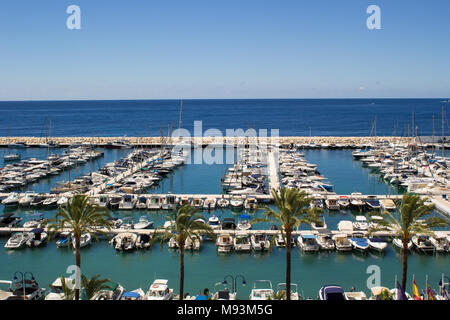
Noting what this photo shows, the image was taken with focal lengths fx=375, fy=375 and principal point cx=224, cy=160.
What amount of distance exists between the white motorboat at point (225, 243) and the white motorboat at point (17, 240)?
18352 millimetres

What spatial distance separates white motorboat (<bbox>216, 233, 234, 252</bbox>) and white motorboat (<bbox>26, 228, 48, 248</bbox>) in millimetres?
16952

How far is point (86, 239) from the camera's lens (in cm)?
3578

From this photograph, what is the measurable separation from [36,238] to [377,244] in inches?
1254

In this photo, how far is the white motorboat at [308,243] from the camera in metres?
33.7

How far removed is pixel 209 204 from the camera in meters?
46.4

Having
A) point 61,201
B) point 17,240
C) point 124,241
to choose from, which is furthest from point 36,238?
point 61,201

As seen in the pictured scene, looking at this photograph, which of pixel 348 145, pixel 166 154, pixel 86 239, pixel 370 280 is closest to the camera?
pixel 370 280

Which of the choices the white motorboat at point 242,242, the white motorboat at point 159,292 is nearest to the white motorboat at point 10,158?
the white motorboat at point 242,242

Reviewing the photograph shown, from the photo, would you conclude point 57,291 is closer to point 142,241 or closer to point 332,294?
point 142,241

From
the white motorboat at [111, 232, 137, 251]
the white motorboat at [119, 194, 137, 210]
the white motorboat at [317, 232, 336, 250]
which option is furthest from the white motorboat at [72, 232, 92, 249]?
the white motorboat at [317, 232, 336, 250]
